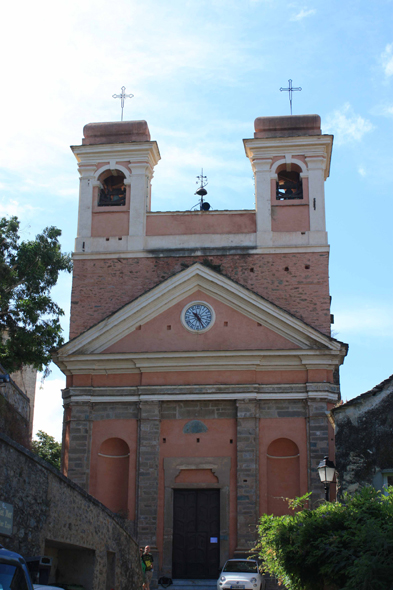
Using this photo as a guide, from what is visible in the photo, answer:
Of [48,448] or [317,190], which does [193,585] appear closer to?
[317,190]

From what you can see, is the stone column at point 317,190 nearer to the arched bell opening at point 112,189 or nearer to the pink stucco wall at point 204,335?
the pink stucco wall at point 204,335

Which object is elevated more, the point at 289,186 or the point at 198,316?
the point at 289,186

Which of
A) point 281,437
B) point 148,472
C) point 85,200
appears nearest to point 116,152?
point 85,200

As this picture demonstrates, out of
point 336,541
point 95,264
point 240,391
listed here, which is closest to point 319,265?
point 240,391

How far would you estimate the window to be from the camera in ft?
85.1

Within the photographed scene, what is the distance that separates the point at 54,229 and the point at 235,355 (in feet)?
27.1

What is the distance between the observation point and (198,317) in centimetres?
2317

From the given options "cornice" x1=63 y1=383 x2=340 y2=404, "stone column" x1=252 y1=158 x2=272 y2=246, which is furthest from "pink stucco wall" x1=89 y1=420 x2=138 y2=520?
"stone column" x1=252 y1=158 x2=272 y2=246

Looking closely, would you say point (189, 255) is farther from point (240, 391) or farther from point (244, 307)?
point (240, 391)

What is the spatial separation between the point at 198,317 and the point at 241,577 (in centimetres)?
795

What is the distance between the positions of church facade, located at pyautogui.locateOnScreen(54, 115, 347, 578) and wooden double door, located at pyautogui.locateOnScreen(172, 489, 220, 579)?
32mm

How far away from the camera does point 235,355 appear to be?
22.3 meters

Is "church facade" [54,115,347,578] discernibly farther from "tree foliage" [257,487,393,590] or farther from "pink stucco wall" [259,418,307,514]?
"tree foliage" [257,487,393,590]

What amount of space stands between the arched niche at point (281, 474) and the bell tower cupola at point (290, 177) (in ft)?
21.1
